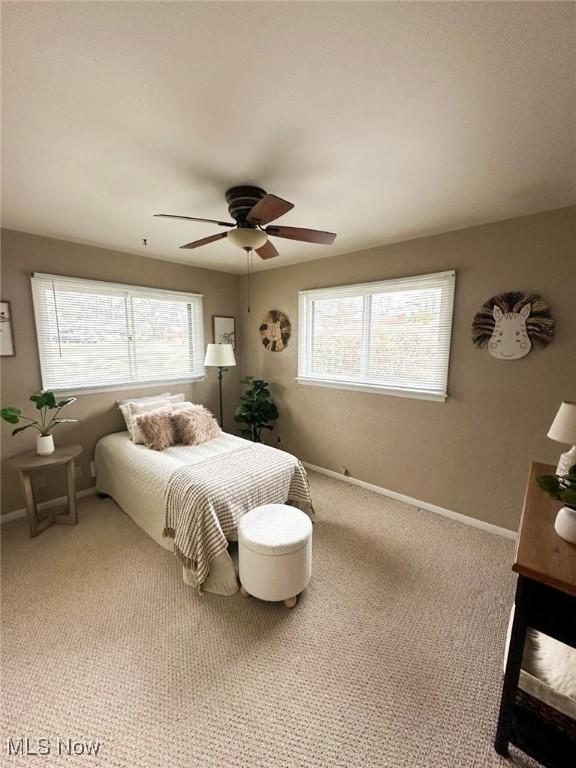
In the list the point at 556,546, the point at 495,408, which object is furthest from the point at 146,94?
the point at 495,408

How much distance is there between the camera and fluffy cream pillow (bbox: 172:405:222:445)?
114 inches

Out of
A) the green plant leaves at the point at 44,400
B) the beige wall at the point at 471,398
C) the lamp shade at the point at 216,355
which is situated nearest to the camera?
the beige wall at the point at 471,398

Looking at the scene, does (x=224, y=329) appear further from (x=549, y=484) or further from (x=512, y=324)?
(x=549, y=484)

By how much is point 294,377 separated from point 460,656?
2.80m

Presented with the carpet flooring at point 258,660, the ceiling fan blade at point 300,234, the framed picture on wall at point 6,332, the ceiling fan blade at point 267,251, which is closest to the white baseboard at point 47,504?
the carpet flooring at point 258,660

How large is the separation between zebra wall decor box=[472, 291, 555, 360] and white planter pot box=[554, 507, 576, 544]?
1470mm

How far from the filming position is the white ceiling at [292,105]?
886mm

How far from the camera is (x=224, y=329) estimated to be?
163 inches

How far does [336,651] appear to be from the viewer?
157cm

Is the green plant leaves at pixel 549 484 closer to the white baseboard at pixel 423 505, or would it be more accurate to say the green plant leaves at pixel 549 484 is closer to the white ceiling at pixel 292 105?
the white ceiling at pixel 292 105

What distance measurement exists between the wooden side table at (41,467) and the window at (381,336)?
2.44 meters

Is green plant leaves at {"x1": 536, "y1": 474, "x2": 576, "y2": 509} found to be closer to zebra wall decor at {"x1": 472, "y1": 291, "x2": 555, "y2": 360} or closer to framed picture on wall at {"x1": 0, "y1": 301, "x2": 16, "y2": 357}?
zebra wall decor at {"x1": 472, "y1": 291, "x2": 555, "y2": 360}

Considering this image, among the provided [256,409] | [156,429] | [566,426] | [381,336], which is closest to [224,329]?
[256,409]

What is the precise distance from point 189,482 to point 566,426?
2.18 m
